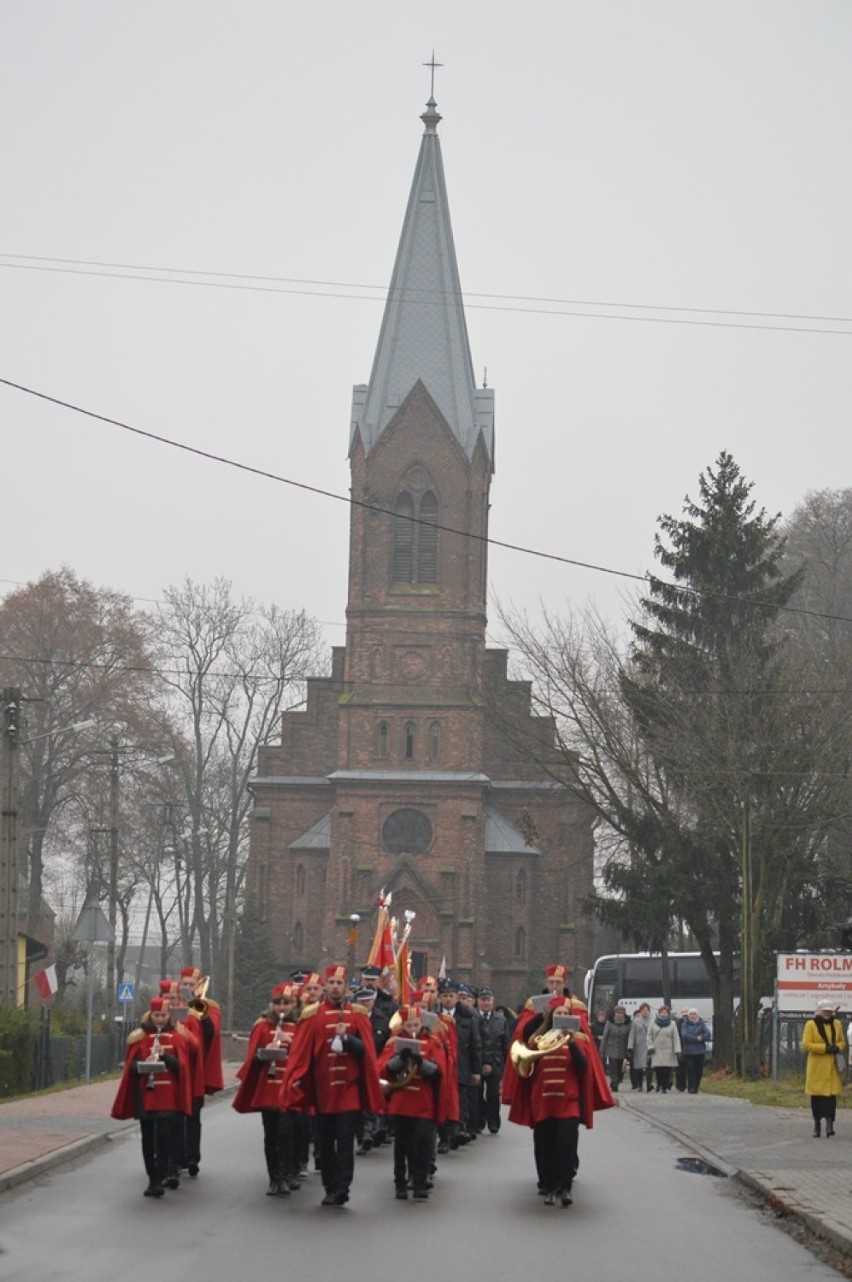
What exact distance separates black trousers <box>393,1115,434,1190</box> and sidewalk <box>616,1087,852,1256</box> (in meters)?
2.41

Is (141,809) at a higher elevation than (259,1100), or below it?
higher

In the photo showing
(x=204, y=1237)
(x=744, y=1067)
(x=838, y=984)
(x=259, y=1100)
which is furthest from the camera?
(x=744, y=1067)

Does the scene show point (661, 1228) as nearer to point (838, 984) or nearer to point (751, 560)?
point (838, 984)

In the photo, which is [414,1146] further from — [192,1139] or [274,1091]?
[192,1139]

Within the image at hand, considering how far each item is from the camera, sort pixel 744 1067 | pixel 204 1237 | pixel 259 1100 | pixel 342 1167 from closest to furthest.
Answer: pixel 204 1237
pixel 342 1167
pixel 259 1100
pixel 744 1067

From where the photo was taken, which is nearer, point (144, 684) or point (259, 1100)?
point (259, 1100)

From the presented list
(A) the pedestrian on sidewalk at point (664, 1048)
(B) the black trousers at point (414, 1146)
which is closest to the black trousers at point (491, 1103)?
(B) the black trousers at point (414, 1146)

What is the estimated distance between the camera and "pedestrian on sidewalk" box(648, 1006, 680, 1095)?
33.8 m

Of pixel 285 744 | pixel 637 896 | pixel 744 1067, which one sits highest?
pixel 285 744

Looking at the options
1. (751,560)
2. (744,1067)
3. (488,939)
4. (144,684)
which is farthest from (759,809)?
(488,939)

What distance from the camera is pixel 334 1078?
1428 centimetres

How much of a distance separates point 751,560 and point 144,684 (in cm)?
→ 2013

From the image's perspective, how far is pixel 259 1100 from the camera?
1511 cm

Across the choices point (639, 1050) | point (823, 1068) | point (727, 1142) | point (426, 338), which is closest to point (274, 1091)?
point (727, 1142)
